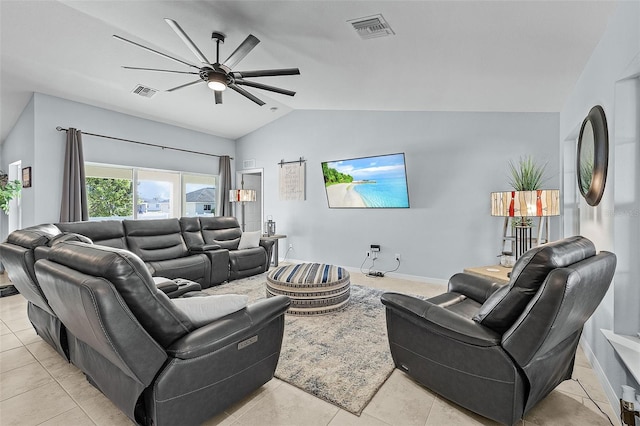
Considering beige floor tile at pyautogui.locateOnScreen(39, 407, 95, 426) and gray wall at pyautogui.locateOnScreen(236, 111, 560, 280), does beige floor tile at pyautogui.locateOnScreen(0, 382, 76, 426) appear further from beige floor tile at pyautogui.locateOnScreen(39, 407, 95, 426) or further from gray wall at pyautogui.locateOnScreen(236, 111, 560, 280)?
gray wall at pyautogui.locateOnScreen(236, 111, 560, 280)

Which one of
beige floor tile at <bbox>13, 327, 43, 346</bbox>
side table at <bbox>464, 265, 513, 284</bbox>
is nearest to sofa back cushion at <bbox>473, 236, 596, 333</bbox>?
side table at <bbox>464, 265, 513, 284</bbox>

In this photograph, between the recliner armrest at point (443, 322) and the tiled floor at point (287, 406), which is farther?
the tiled floor at point (287, 406)

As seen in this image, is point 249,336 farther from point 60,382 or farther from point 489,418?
point 60,382

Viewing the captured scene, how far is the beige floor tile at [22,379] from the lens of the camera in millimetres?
1976

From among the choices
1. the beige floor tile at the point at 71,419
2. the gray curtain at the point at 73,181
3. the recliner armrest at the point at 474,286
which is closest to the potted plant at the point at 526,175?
the recliner armrest at the point at 474,286

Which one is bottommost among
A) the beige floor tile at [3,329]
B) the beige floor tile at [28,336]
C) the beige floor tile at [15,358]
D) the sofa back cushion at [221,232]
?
the beige floor tile at [15,358]

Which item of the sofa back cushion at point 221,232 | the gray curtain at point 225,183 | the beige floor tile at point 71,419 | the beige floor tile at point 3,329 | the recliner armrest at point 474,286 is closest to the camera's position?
the beige floor tile at point 71,419

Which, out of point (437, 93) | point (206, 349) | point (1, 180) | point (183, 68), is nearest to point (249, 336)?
point (206, 349)

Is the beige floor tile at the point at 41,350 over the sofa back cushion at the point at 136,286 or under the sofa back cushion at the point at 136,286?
under

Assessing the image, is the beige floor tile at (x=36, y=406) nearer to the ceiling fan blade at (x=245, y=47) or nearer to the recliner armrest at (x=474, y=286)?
the ceiling fan blade at (x=245, y=47)

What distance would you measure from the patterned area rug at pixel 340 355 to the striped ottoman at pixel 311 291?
92 millimetres

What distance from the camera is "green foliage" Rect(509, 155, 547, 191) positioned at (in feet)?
10.7

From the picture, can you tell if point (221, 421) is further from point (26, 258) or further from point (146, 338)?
point (26, 258)

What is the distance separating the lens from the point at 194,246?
15.0 feet
